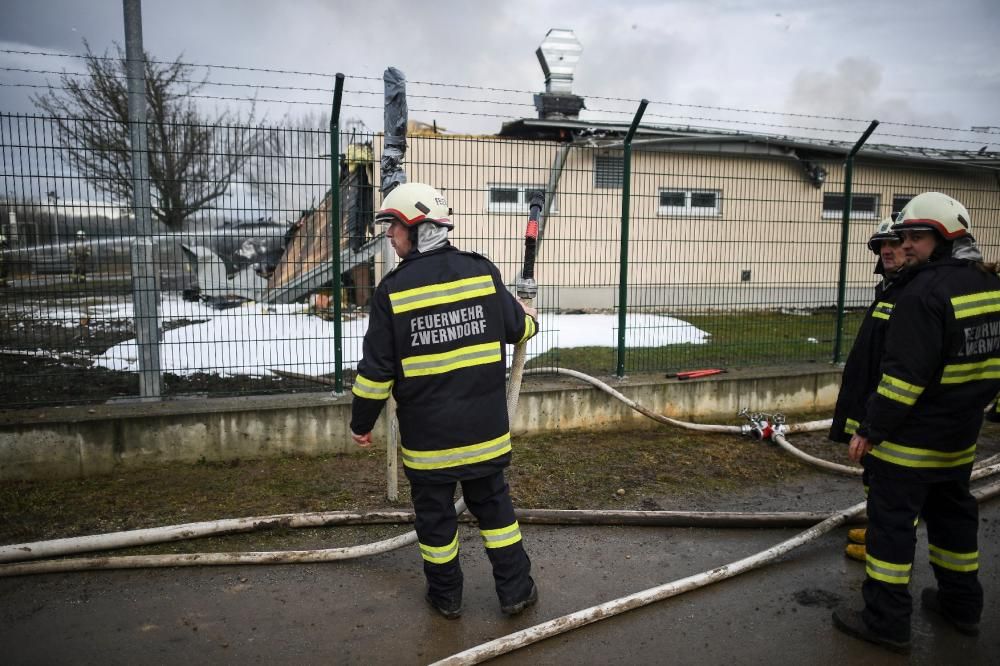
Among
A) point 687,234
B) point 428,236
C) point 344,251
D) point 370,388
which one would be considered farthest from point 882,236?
point 344,251

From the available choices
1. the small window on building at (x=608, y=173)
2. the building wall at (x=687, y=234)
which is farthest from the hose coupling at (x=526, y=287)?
the small window on building at (x=608, y=173)

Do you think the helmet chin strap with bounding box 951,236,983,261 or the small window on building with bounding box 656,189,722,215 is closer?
the helmet chin strap with bounding box 951,236,983,261

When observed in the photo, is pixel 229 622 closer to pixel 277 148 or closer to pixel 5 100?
pixel 277 148

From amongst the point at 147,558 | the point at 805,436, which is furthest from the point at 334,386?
the point at 805,436

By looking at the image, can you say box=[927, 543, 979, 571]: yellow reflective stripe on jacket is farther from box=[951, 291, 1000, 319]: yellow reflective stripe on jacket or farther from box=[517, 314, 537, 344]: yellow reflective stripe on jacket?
box=[517, 314, 537, 344]: yellow reflective stripe on jacket

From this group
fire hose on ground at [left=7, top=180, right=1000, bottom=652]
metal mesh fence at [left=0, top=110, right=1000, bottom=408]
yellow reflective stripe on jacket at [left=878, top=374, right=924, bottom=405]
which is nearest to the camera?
yellow reflective stripe on jacket at [left=878, top=374, right=924, bottom=405]

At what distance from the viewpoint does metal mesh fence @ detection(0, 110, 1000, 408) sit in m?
5.36

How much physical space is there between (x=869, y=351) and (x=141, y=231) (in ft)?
17.8

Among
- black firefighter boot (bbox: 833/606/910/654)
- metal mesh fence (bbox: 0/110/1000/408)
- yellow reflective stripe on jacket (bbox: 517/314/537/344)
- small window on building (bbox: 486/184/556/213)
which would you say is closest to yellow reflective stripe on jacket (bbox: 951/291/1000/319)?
black firefighter boot (bbox: 833/606/910/654)

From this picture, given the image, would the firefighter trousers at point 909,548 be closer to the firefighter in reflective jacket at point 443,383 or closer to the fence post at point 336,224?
the firefighter in reflective jacket at point 443,383

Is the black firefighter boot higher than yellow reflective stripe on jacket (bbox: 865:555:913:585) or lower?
lower

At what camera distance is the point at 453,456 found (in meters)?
3.16

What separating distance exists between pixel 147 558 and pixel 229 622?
745 mm

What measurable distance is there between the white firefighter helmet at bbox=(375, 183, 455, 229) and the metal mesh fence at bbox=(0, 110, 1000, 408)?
1426mm
